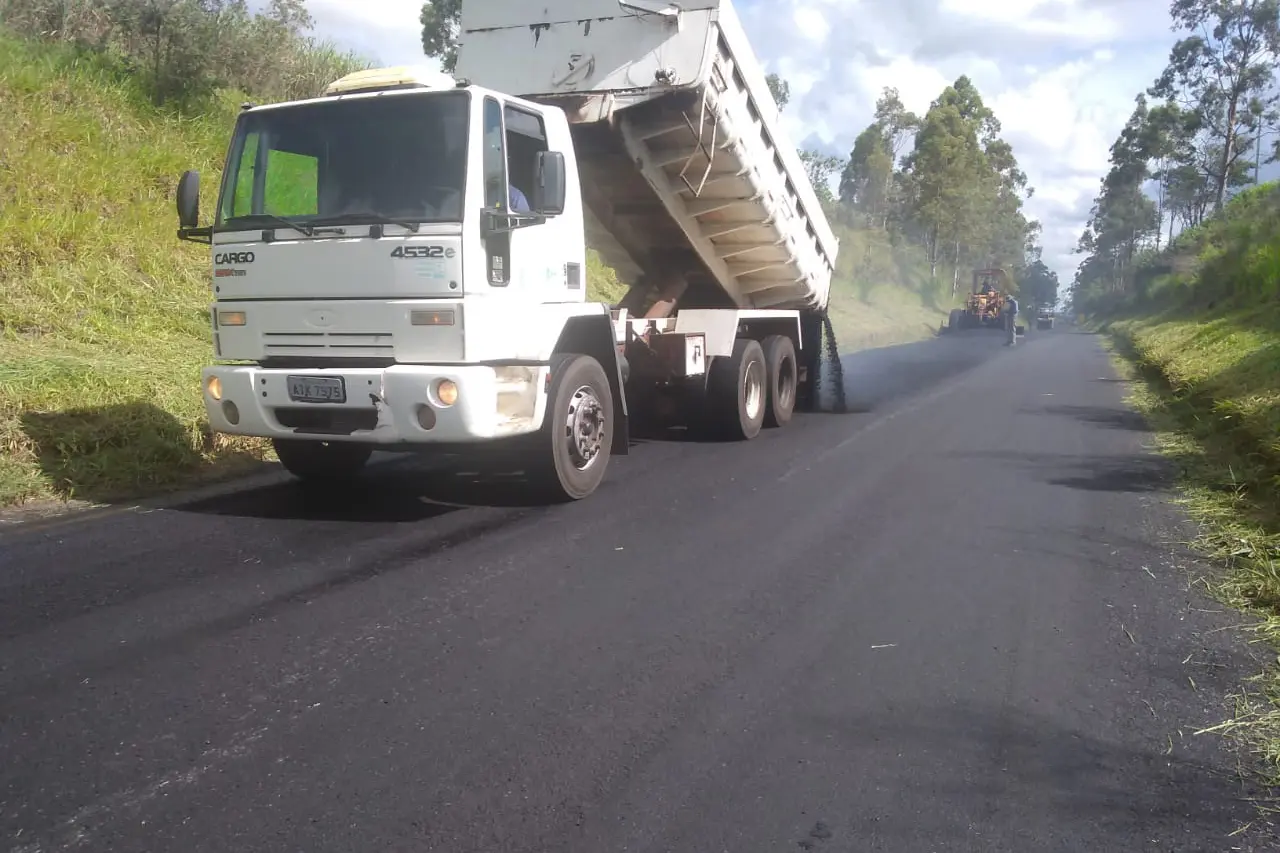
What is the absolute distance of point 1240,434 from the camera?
8867mm

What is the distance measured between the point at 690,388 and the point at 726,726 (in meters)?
6.30

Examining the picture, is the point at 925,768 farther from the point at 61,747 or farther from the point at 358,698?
the point at 61,747

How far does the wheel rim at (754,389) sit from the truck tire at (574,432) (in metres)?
2.97

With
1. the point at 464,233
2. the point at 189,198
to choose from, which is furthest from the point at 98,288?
the point at 464,233

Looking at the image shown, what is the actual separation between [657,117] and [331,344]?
3518 millimetres

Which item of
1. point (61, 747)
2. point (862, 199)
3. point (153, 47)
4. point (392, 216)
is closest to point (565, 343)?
point (392, 216)

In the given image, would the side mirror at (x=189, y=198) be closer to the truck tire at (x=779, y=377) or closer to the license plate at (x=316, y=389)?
the license plate at (x=316, y=389)

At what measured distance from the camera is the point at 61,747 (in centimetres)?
322

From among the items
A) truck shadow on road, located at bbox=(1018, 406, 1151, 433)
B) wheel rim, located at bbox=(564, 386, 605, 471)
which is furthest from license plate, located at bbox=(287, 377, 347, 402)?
truck shadow on road, located at bbox=(1018, 406, 1151, 433)

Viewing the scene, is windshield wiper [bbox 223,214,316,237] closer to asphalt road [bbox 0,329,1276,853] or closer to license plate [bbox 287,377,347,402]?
license plate [bbox 287,377,347,402]

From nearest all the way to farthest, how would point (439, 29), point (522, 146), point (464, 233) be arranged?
point (464, 233), point (522, 146), point (439, 29)

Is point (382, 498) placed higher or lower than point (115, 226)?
lower

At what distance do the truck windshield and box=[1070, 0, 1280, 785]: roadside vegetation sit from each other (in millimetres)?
4558

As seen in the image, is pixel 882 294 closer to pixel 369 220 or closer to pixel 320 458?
pixel 320 458
